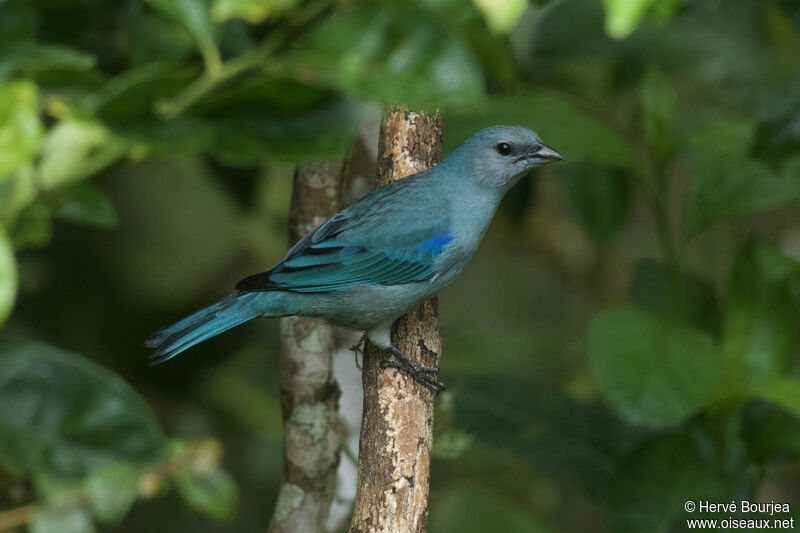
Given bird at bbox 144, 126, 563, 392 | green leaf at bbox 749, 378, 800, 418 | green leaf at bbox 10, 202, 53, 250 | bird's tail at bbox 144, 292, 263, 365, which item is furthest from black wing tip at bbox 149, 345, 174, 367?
green leaf at bbox 749, 378, 800, 418

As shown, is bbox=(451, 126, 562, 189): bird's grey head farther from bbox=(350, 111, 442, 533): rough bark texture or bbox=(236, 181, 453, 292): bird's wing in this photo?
bbox=(236, 181, 453, 292): bird's wing

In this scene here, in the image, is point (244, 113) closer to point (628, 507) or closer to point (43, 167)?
point (43, 167)

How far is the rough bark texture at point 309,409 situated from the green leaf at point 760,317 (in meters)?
1.52

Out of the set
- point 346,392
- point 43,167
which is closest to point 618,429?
point 346,392

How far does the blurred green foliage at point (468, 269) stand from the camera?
185 cm

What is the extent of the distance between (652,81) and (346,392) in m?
1.66

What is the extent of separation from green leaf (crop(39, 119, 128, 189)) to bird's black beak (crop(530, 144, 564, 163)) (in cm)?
137

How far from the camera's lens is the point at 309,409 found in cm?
268

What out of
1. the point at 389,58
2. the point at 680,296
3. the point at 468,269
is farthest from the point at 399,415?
the point at 468,269

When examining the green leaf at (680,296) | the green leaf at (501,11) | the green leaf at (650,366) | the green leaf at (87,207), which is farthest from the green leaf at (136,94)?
the green leaf at (680,296)

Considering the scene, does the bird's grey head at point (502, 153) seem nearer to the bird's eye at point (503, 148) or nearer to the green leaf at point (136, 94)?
the bird's eye at point (503, 148)

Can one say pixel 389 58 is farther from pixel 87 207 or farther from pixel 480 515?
pixel 480 515

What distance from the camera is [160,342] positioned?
2.37 meters

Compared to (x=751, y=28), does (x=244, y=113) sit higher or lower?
lower
